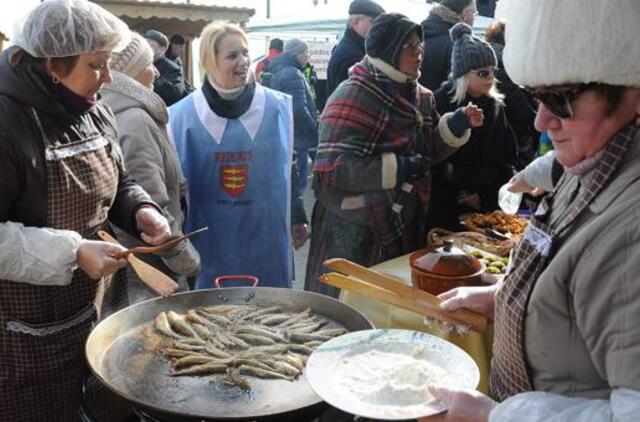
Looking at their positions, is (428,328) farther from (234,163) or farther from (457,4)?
(457,4)

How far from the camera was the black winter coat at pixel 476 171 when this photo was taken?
430cm

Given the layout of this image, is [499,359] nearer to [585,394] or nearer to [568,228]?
[585,394]

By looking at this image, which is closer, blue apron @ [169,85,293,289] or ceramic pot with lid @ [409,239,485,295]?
ceramic pot with lid @ [409,239,485,295]

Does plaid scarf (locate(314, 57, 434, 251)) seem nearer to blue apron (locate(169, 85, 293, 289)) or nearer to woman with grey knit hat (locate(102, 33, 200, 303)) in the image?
blue apron (locate(169, 85, 293, 289))

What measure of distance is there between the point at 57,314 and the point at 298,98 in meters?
6.51

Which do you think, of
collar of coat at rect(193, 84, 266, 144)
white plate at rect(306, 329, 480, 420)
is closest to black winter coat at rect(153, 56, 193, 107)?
collar of coat at rect(193, 84, 266, 144)

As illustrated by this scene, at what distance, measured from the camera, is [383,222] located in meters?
3.73

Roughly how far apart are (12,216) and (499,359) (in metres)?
1.75

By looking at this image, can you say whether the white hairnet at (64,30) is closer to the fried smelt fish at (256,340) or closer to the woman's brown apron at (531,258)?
the fried smelt fish at (256,340)

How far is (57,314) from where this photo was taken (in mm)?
2348

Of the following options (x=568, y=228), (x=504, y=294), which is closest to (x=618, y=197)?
(x=568, y=228)

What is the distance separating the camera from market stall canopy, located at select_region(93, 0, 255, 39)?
944 cm

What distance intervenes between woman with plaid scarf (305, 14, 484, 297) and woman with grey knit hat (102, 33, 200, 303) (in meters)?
0.96

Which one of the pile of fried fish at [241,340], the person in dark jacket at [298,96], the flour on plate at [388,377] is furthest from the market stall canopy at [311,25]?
the flour on plate at [388,377]
